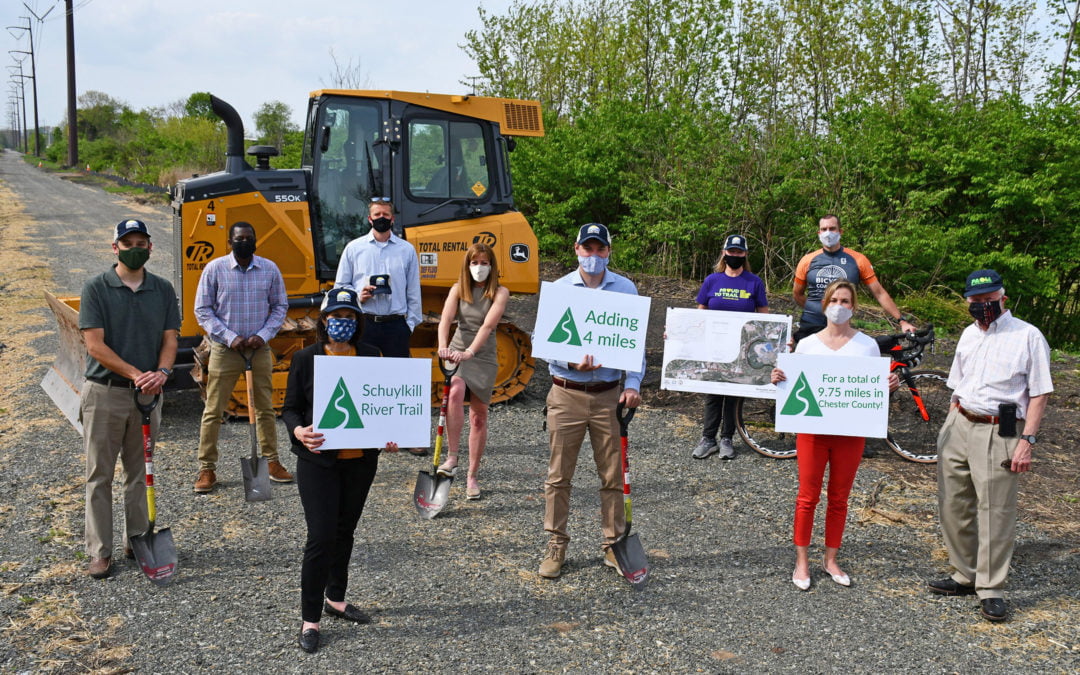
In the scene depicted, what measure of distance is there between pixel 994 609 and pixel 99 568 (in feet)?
17.4

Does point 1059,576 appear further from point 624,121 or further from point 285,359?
point 624,121

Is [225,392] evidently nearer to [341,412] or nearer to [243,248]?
[243,248]

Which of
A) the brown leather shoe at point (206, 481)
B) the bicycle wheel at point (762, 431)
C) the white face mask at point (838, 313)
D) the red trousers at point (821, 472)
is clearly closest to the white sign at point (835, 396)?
the red trousers at point (821, 472)

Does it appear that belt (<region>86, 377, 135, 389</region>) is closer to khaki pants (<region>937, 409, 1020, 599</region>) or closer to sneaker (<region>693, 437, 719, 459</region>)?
sneaker (<region>693, 437, 719, 459</region>)

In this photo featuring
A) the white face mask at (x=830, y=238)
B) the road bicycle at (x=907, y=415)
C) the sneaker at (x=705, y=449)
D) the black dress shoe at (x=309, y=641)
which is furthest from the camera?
the sneaker at (x=705, y=449)

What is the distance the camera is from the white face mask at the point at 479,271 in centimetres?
636

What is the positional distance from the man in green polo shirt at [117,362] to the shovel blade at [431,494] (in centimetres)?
191

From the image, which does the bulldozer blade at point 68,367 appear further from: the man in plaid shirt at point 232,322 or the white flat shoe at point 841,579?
the white flat shoe at point 841,579

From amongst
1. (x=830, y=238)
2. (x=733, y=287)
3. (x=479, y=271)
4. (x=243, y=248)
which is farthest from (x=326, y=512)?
(x=830, y=238)

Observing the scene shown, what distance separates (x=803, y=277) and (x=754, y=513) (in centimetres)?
234

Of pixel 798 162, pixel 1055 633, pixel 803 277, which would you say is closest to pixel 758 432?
pixel 803 277

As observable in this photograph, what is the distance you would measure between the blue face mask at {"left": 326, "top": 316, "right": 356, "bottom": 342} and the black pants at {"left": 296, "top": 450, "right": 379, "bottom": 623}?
0.61 meters

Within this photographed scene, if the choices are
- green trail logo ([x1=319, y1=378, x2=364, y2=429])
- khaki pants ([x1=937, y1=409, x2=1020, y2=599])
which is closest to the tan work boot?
green trail logo ([x1=319, y1=378, x2=364, y2=429])

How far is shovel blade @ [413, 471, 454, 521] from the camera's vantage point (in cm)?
618
